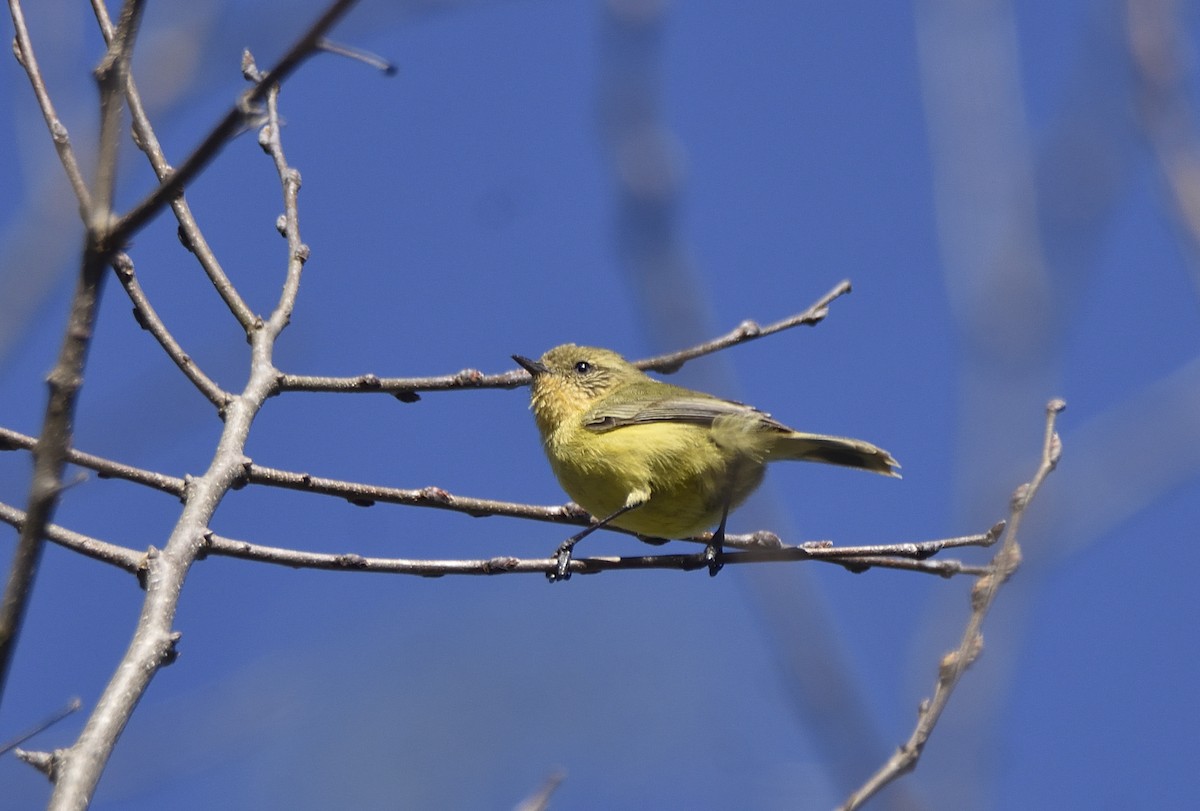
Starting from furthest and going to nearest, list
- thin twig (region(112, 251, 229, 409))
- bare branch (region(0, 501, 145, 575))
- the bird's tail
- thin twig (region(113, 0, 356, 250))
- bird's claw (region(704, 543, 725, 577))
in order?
the bird's tail
bird's claw (region(704, 543, 725, 577))
thin twig (region(112, 251, 229, 409))
bare branch (region(0, 501, 145, 575))
thin twig (region(113, 0, 356, 250))

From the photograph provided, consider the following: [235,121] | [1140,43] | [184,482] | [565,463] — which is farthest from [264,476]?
[1140,43]

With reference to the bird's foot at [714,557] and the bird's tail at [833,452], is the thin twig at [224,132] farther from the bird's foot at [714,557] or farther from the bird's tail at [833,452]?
the bird's tail at [833,452]

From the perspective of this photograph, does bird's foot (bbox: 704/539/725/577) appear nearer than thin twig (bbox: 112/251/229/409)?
No

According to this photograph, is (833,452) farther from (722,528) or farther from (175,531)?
(175,531)

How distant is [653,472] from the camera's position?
536 centimetres

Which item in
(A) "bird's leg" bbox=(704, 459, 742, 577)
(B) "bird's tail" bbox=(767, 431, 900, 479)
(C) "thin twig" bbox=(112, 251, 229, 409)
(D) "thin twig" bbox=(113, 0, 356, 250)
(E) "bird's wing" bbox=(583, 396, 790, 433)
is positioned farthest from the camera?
(E) "bird's wing" bbox=(583, 396, 790, 433)

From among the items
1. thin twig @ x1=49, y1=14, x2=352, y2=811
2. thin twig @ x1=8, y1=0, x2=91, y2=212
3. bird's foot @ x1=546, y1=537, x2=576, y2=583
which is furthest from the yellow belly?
thin twig @ x1=8, y1=0, x2=91, y2=212

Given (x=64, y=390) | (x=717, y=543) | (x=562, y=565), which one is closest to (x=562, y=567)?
(x=562, y=565)

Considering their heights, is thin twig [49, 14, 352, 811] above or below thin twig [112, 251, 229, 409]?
below

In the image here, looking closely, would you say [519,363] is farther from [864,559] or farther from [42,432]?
[42,432]

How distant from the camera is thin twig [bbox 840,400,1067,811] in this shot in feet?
8.49

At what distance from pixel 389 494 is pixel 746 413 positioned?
6.52ft

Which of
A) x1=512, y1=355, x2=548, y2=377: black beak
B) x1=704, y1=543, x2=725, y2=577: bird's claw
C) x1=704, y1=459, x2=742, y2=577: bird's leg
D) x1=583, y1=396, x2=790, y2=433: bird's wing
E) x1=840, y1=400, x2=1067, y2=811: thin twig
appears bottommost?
x1=840, y1=400, x2=1067, y2=811: thin twig

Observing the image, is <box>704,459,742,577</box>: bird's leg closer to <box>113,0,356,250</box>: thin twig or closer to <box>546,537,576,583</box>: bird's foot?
<box>546,537,576,583</box>: bird's foot
